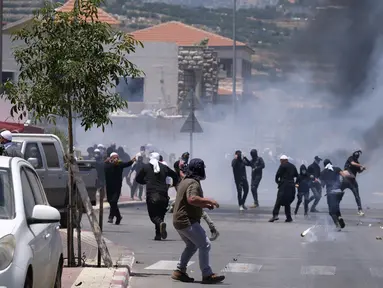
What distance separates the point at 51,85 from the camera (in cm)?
1455

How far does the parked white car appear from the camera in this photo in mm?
8281

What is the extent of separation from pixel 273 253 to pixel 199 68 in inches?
2204

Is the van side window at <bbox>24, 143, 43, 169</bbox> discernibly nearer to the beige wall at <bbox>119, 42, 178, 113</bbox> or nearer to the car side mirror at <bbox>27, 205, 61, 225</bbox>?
the car side mirror at <bbox>27, 205, 61, 225</bbox>

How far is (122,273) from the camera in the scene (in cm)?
1434

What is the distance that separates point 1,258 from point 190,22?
128306 mm

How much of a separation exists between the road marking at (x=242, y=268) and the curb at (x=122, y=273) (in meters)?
1.46

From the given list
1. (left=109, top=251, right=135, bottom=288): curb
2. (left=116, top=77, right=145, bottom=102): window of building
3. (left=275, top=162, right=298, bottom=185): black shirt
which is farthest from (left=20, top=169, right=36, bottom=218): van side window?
(left=116, top=77, right=145, bottom=102): window of building

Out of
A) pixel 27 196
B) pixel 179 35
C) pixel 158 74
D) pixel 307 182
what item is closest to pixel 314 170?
pixel 307 182

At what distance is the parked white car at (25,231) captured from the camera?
27.2ft

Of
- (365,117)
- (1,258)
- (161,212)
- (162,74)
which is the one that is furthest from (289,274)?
(162,74)

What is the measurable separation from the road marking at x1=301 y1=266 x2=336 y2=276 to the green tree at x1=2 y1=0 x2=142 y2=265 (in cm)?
345

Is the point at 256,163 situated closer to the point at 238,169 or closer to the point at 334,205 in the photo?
the point at 238,169

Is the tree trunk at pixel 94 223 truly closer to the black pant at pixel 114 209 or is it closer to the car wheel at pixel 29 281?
the car wheel at pixel 29 281

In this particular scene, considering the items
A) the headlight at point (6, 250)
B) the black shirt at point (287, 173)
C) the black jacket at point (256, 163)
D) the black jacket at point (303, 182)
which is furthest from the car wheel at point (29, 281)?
the black jacket at point (256, 163)
